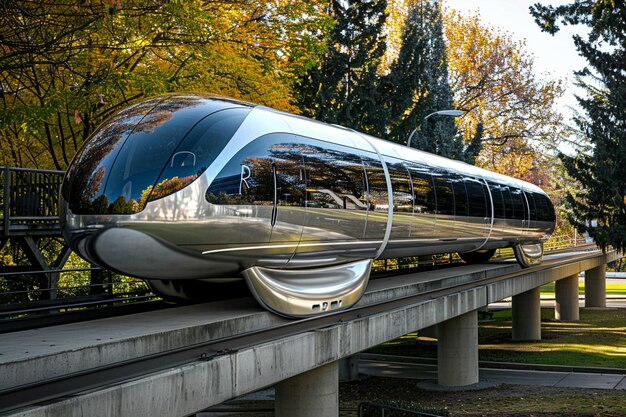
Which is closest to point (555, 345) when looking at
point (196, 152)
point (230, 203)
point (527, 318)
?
point (527, 318)

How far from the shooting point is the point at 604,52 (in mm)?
31266

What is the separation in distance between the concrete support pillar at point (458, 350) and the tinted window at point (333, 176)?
9.28m

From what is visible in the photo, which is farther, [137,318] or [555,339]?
[555,339]

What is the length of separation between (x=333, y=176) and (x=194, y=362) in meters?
4.36

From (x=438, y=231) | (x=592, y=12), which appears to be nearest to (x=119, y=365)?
(x=438, y=231)

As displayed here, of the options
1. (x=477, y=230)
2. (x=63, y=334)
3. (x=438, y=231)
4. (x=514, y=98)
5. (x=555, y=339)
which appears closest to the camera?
(x=63, y=334)

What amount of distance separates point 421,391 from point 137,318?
40.9ft

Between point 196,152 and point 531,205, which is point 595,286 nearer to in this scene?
point 531,205

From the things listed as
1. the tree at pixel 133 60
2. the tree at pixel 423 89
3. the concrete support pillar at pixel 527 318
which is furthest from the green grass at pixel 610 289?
the tree at pixel 133 60

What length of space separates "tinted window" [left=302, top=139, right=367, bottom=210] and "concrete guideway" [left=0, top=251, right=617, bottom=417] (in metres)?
1.66

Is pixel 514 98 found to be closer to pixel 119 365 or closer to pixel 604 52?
pixel 604 52

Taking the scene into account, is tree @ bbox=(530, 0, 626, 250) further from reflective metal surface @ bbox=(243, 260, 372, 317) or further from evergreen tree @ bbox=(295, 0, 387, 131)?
reflective metal surface @ bbox=(243, 260, 372, 317)

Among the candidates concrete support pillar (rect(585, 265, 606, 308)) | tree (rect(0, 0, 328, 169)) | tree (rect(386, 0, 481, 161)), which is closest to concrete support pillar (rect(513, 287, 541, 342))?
tree (rect(386, 0, 481, 161))

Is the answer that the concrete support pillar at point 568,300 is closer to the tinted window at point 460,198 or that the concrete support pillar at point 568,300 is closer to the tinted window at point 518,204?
the tinted window at point 518,204
